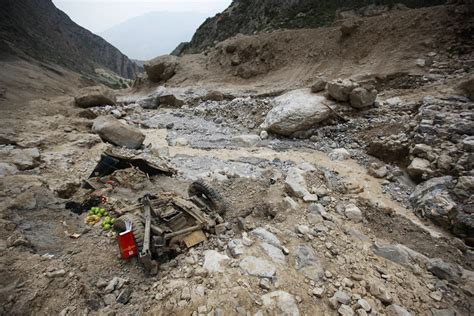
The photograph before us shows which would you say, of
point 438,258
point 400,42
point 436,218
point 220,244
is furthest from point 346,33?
point 220,244

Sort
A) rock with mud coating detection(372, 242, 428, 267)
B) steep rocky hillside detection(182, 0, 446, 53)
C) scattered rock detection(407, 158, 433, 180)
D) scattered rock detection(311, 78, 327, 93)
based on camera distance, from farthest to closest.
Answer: steep rocky hillside detection(182, 0, 446, 53) < scattered rock detection(311, 78, 327, 93) < scattered rock detection(407, 158, 433, 180) < rock with mud coating detection(372, 242, 428, 267)

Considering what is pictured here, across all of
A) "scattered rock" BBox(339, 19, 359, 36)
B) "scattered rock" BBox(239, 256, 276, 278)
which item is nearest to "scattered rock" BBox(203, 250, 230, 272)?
Answer: "scattered rock" BBox(239, 256, 276, 278)

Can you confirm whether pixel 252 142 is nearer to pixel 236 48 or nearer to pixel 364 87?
pixel 364 87

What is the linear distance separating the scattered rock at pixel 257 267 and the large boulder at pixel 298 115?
6308mm

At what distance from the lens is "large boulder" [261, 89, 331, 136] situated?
9.04m

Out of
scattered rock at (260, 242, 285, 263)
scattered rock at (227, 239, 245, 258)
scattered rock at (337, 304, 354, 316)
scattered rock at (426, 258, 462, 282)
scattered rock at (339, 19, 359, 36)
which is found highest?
scattered rock at (339, 19, 359, 36)

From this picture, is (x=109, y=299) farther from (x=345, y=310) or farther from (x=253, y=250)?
(x=345, y=310)

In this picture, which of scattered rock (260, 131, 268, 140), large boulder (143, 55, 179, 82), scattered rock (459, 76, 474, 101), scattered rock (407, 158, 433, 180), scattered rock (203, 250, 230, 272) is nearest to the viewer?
scattered rock (203, 250, 230, 272)

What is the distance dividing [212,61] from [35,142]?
13.7 m

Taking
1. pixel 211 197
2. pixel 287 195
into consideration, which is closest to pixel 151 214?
pixel 211 197

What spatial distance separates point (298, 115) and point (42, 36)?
1973 inches

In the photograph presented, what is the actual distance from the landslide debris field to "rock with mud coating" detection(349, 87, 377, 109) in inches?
1.6

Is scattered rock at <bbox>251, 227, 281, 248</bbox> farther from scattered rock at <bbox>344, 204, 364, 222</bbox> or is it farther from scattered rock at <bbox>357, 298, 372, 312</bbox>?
scattered rock at <bbox>344, 204, 364, 222</bbox>

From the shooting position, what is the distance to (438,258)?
158 inches
